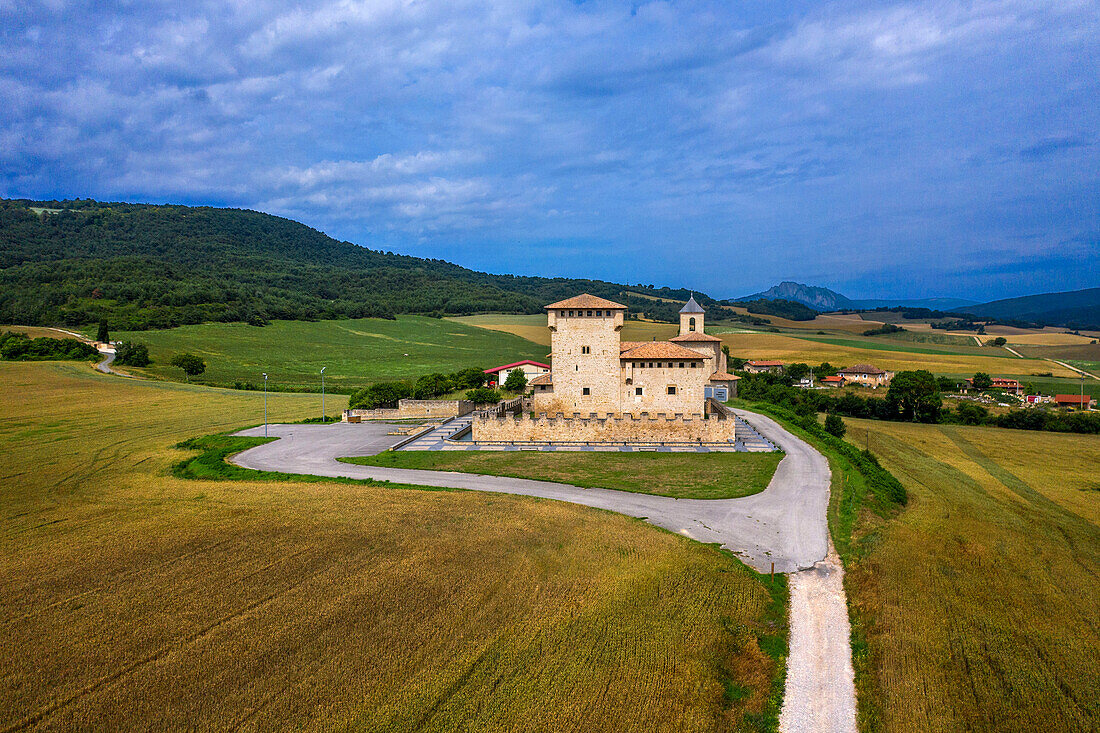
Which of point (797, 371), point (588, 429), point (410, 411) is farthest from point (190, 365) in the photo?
point (797, 371)

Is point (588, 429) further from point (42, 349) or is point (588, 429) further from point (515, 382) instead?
point (42, 349)

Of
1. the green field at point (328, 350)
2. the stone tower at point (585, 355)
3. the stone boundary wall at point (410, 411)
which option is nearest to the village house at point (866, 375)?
the green field at point (328, 350)

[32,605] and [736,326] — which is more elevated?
[736,326]

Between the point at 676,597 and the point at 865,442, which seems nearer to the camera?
the point at 676,597

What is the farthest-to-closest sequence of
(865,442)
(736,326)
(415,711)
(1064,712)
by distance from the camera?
(736,326) < (865,442) < (1064,712) < (415,711)

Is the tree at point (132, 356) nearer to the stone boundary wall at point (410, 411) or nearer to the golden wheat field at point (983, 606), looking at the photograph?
the stone boundary wall at point (410, 411)

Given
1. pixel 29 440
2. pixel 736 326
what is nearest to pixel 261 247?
pixel 736 326

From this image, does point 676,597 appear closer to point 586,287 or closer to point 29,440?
point 29,440
